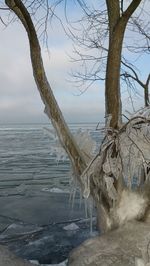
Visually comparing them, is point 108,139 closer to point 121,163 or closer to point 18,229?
point 121,163

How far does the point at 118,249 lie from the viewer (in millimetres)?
4789

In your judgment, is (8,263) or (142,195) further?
(142,195)

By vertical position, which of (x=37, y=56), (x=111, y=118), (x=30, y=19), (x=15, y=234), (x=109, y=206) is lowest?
(x=15, y=234)

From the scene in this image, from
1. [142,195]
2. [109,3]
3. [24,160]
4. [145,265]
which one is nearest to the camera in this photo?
[145,265]

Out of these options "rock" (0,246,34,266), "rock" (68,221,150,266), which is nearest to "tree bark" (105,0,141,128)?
"rock" (68,221,150,266)

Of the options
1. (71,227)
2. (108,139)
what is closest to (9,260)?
(108,139)

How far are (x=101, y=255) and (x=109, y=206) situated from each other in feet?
2.84

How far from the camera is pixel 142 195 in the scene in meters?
5.36

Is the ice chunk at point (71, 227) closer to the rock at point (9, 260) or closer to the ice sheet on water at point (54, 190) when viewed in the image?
the rock at point (9, 260)

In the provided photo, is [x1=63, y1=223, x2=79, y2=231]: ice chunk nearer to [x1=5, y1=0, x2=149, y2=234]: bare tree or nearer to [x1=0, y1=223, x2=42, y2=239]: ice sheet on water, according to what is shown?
[x1=0, y1=223, x2=42, y2=239]: ice sheet on water

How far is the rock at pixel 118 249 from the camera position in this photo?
4.68 metres

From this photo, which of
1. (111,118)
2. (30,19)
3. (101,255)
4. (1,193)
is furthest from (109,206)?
(1,193)

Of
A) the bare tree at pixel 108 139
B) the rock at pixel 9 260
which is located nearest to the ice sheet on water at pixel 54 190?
the bare tree at pixel 108 139

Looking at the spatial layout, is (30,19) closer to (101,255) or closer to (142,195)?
(142,195)
